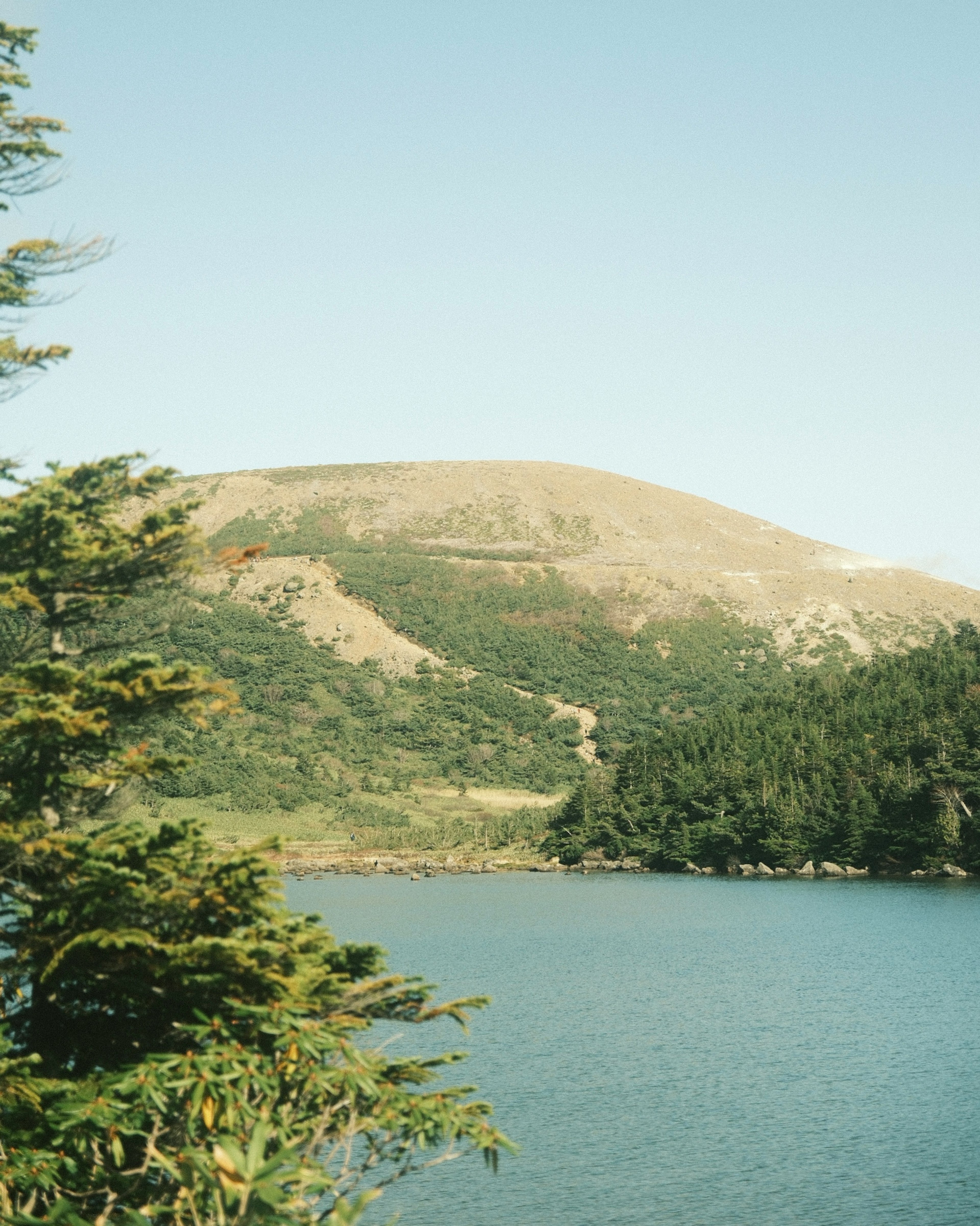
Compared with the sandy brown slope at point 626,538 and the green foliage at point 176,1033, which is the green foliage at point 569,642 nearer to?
the sandy brown slope at point 626,538

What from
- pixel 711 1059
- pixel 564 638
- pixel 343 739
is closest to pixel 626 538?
pixel 564 638

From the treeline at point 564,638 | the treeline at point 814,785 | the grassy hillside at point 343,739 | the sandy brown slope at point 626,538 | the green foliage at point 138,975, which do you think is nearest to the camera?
the green foliage at point 138,975

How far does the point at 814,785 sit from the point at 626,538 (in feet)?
282

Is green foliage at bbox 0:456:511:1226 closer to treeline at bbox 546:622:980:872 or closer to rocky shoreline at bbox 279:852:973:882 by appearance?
rocky shoreline at bbox 279:852:973:882

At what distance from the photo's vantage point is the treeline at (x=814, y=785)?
75.6m

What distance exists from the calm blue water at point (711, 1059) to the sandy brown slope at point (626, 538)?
283 feet

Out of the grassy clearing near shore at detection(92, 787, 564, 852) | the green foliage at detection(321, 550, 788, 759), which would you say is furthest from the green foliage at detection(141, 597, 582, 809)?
the green foliage at detection(321, 550, 788, 759)

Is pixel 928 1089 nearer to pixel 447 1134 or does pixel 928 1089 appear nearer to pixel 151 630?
pixel 447 1134

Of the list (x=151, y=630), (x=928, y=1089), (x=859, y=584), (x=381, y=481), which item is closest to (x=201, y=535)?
(x=151, y=630)

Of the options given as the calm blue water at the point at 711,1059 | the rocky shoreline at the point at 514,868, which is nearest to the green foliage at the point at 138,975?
the calm blue water at the point at 711,1059

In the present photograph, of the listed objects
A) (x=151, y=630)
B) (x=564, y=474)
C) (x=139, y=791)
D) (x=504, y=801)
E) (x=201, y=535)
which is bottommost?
(x=504, y=801)

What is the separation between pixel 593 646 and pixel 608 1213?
114 meters

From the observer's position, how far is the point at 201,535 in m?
14.0

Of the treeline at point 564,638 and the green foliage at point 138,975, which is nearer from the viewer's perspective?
the green foliage at point 138,975
